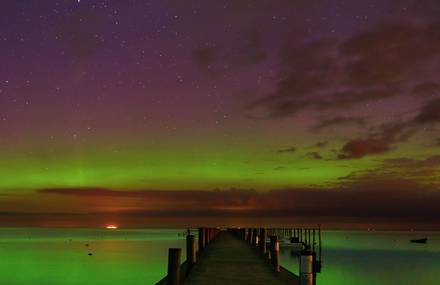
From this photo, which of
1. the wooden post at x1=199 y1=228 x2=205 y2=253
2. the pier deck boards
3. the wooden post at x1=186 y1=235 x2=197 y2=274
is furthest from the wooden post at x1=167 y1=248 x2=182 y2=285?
the wooden post at x1=199 y1=228 x2=205 y2=253

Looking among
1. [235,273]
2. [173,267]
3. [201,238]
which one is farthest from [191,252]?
[201,238]

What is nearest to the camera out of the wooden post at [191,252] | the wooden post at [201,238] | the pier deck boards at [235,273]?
the pier deck boards at [235,273]

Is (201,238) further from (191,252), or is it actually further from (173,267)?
(173,267)

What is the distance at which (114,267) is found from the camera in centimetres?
5344

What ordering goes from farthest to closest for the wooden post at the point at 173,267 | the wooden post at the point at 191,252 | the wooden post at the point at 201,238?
the wooden post at the point at 201,238 → the wooden post at the point at 191,252 → the wooden post at the point at 173,267

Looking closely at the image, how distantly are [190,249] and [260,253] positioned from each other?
7462 mm

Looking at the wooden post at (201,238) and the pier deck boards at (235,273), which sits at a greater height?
the wooden post at (201,238)

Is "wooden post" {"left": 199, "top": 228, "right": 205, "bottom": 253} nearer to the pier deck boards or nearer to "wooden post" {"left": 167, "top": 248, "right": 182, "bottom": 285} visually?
the pier deck boards

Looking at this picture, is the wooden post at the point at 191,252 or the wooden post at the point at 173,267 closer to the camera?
the wooden post at the point at 173,267

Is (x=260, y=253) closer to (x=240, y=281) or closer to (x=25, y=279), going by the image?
(x=240, y=281)

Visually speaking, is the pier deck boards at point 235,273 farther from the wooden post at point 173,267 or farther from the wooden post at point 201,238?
the wooden post at point 201,238

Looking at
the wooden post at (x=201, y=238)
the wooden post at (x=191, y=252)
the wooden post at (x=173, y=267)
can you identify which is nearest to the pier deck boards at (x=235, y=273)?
the wooden post at (x=191, y=252)

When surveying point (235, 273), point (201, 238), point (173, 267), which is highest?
point (173, 267)

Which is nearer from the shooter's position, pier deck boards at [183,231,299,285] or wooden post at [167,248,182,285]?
wooden post at [167,248,182,285]
